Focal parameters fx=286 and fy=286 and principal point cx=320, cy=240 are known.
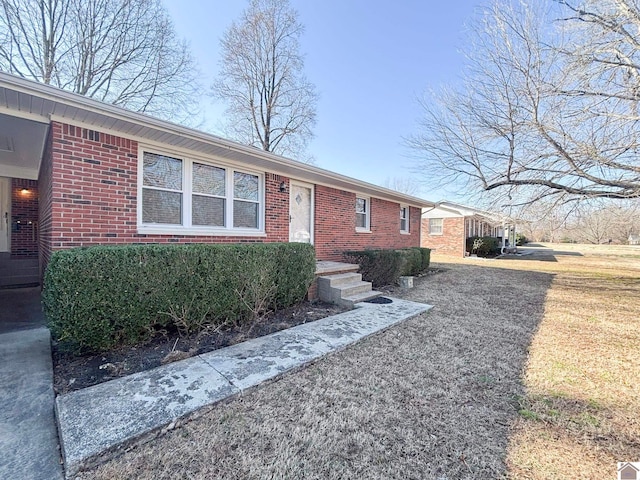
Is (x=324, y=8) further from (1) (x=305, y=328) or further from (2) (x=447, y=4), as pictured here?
(1) (x=305, y=328)

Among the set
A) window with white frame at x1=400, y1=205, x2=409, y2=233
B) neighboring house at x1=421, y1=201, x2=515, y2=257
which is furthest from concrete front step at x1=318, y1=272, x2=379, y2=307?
neighboring house at x1=421, y1=201, x2=515, y2=257

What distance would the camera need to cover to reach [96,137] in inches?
173

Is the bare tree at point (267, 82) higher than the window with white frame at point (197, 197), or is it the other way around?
the bare tree at point (267, 82)

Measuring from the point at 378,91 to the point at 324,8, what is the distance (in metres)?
3.71

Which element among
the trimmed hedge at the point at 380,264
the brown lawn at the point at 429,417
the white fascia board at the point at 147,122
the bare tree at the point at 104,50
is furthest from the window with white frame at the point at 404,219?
the bare tree at the point at 104,50

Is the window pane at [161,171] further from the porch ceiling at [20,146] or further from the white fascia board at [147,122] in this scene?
the porch ceiling at [20,146]

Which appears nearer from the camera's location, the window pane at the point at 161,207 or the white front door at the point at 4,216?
the window pane at the point at 161,207

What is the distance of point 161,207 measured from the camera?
5.16 meters

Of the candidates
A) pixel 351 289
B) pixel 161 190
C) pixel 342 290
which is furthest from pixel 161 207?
pixel 351 289

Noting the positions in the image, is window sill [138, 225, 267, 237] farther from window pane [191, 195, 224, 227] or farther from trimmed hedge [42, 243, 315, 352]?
trimmed hedge [42, 243, 315, 352]

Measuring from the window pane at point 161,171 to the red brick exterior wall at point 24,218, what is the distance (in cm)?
644

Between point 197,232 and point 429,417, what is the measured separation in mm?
4808

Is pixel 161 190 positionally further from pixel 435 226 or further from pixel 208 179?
pixel 435 226

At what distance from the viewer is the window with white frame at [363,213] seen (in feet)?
33.5
